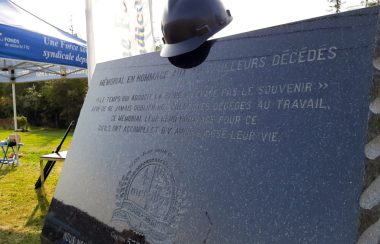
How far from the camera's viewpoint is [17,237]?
4.14 metres

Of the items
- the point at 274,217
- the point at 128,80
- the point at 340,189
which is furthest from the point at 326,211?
the point at 128,80

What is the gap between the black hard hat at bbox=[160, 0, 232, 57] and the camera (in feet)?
7.84

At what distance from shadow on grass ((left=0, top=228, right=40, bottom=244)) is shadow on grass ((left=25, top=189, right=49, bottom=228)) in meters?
0.29

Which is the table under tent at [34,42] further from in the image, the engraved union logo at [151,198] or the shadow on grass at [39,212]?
the engraved union logo at [151,198]

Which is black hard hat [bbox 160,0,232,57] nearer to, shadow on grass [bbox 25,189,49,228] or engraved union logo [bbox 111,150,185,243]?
engraved union logo [bbox 111,150,185,243]

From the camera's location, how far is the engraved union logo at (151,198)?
1953 millimetres

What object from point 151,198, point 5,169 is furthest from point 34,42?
point 151,198

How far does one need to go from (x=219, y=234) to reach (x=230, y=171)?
29 cm

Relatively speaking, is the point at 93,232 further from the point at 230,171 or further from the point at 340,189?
the point at 340,189

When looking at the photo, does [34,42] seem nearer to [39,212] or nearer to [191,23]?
[39,212]

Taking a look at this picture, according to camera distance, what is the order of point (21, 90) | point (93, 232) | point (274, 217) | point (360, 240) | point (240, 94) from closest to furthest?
1. point (360, 240)
2. point (274, 217)
3. point (240, 94)
4. point (93, 232)
5. point (21, 90)

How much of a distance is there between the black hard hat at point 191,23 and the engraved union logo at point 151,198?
707 mm

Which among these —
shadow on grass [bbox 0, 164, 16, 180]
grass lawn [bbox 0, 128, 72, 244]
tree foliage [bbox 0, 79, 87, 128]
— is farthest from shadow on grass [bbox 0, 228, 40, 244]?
tree foliage [bbox 0, 79, 87, 128]

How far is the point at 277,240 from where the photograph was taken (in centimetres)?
151
